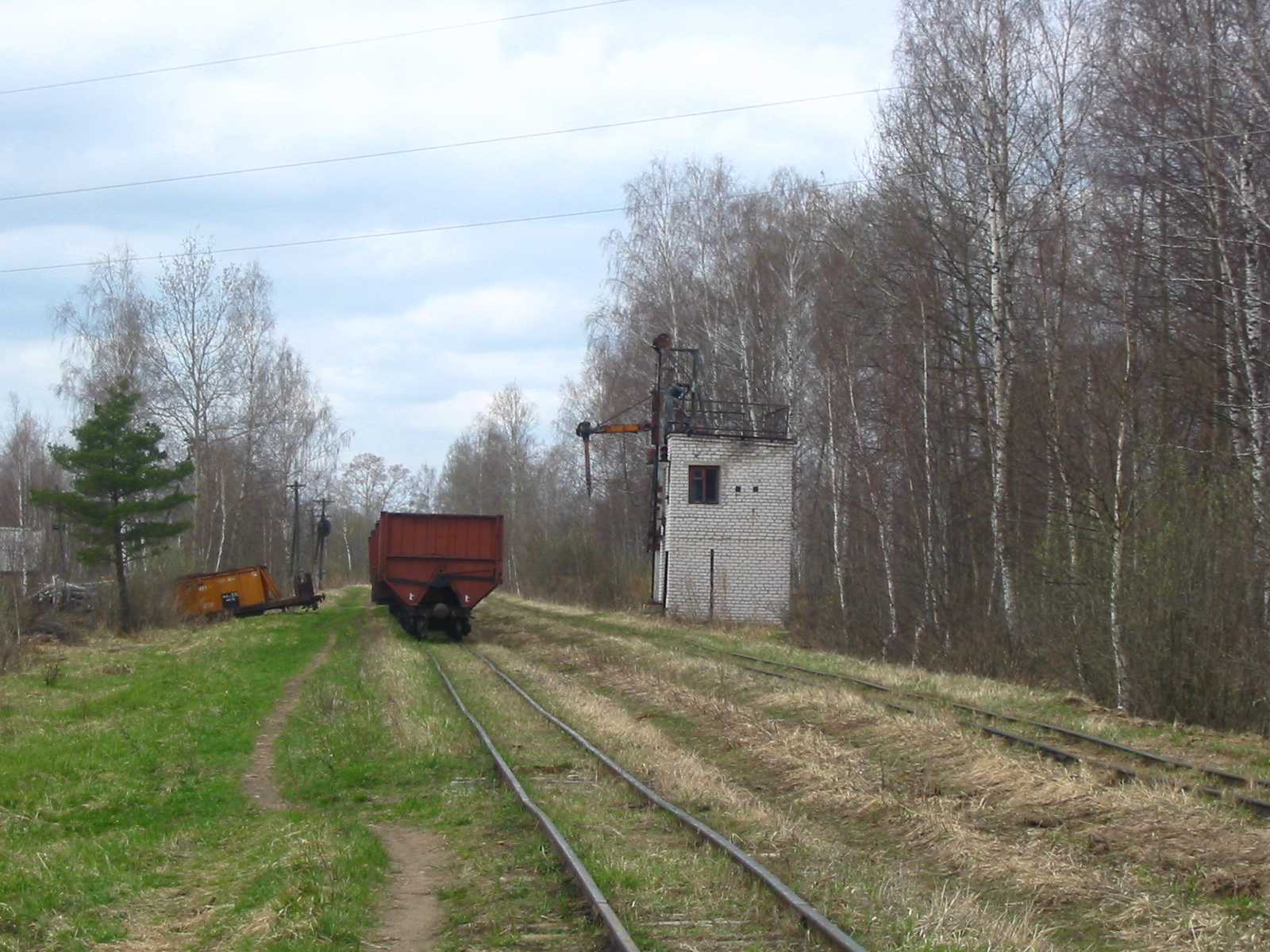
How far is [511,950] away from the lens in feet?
17.6

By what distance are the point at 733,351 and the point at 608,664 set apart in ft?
61.4

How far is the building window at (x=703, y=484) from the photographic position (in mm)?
32094

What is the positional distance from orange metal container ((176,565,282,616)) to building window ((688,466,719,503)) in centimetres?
1479

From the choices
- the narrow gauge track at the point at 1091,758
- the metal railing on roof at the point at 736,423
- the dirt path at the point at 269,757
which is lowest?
the dirt path at the point at 269,757

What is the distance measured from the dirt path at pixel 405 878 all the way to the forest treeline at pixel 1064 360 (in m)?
8.49

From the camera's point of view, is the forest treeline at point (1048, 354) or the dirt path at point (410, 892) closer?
the dirt path at point (410, 892)

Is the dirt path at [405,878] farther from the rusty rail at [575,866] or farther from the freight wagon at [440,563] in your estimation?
the freight wagon at [440,563]

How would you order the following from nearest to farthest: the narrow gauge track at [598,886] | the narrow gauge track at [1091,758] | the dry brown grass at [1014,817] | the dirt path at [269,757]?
the narrow gauge track at [598,886], the dry brown grass at [1014,817], the narrow gauge track at [1091,758], the dirt path at [269,757]

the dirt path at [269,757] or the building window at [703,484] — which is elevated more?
the building window at [703,484]

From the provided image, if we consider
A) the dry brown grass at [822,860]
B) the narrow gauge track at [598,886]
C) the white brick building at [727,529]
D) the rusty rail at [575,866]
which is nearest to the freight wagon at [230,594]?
the white brick building at [727,529]

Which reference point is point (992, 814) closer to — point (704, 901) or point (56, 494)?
point (704, 901)

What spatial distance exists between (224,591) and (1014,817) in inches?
1279

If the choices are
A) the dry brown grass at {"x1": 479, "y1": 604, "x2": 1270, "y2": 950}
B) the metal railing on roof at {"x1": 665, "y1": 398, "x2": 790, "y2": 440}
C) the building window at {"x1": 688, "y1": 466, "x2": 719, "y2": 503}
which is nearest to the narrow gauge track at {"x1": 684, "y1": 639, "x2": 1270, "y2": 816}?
the dry brown grass at {"x1": 479, "y1": 604, "x2": 1270, "y2": 950}

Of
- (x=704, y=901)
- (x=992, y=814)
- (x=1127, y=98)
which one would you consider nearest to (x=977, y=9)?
(x=1127, y=98)
